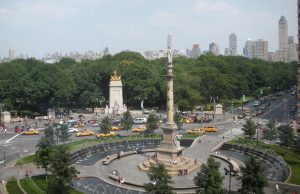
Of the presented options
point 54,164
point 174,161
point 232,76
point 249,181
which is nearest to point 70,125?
point 174,161

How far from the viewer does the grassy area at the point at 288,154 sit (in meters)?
32.7

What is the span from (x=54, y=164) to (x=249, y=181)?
14091 millimetres

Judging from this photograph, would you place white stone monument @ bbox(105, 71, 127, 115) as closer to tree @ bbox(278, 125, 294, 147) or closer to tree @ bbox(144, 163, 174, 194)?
tree @ bbox(278, 125, 294, 147)

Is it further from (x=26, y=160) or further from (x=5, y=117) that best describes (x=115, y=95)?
(x=26, y=160)

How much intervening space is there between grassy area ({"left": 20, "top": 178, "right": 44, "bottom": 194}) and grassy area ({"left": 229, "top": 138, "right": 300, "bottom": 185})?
1999 centimetres

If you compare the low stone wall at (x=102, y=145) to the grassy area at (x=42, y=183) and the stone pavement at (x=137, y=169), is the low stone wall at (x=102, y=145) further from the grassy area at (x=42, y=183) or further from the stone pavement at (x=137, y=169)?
the grassy area at (x=42, y=183)

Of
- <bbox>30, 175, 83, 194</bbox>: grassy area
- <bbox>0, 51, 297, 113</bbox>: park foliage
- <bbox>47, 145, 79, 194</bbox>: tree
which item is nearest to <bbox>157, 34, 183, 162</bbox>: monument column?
<bbox>30, 175, 83, 194</bbox>: grassy area

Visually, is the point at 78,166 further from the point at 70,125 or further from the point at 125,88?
the point at 125,88

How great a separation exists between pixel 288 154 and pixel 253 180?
17470 mm

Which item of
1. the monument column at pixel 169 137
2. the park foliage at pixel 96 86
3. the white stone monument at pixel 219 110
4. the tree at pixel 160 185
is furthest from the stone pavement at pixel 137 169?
the park foliage at pixel 96 86

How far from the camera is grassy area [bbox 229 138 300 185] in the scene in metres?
32.7

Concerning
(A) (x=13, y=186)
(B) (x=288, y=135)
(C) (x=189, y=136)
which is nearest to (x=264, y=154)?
(B) (x=288, y=135)

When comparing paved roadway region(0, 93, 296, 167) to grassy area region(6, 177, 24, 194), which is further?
paved roadway region(0, 93, 296, 167)

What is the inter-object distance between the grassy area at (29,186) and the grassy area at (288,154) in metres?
20.0
